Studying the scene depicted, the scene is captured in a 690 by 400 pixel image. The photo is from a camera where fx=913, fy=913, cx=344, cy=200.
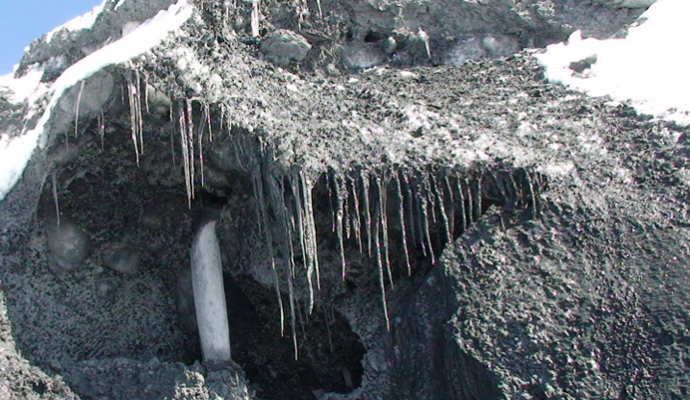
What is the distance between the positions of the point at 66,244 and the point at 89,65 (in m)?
1.13

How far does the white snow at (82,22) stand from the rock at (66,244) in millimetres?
1479

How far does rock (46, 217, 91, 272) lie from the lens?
5.48 m

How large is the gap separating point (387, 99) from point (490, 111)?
626 mm

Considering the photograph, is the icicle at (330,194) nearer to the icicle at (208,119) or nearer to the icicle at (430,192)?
the icicle at (430,192)

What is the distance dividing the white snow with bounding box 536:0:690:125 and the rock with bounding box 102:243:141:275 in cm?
285

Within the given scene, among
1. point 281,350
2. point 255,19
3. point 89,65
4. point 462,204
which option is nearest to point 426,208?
point 462,204

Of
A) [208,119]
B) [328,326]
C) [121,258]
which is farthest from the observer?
[121,258]

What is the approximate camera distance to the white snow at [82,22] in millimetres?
6188

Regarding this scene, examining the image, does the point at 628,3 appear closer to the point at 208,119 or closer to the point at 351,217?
the point at 351,217

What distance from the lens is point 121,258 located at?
18.8ft

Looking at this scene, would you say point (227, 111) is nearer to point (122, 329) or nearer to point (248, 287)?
point (248, 287)

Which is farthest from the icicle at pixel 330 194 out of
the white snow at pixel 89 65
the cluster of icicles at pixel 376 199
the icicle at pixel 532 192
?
the white snow at pixel 89 65

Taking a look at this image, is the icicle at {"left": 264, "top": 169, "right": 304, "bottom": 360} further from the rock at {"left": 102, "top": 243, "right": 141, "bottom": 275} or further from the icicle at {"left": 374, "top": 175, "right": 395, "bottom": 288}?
the rock at {"left": 102, "top": 243, "right": 141, "bottom": 275}

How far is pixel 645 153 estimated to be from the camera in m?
4.98
